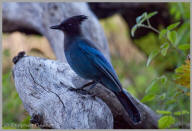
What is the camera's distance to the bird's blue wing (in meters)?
1.81

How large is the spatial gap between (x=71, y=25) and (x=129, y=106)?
675mm

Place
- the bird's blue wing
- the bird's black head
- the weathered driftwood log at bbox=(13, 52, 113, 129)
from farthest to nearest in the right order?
the bird's black head
the bird's blue wing
the weathered driftwood log at bbox=(13, 52, 113, 129)

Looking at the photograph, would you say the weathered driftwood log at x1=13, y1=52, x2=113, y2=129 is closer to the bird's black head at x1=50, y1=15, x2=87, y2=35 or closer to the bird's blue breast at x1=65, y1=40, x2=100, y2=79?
the bird's blue breast at x1=65, y1=40, x2=100, y2=79

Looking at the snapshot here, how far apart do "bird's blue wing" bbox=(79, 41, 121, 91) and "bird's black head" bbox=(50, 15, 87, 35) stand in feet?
0.43

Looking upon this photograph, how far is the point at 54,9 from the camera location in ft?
9.66

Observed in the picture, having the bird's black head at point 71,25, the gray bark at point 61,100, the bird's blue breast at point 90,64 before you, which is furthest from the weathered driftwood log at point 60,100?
the bird's black head at point 71,25

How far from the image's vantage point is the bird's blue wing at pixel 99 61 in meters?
1.81

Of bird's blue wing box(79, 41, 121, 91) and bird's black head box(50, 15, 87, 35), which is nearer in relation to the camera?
bird's blue wing box(79, 41, 121, 91)

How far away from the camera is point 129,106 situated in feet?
6.07

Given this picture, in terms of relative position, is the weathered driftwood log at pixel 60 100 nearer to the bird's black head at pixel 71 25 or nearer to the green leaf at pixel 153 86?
the green leaf at pixel 153 86

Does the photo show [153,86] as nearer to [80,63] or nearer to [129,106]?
[129,106]

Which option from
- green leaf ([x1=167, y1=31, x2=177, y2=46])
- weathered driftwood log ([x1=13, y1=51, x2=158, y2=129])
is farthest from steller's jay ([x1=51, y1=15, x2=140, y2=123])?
green leaf ([x1=167, y1=31, x2=177, y2=46])

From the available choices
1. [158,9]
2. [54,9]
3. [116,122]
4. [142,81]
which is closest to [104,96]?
[116,122]

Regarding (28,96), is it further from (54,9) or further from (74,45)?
(54,9)
